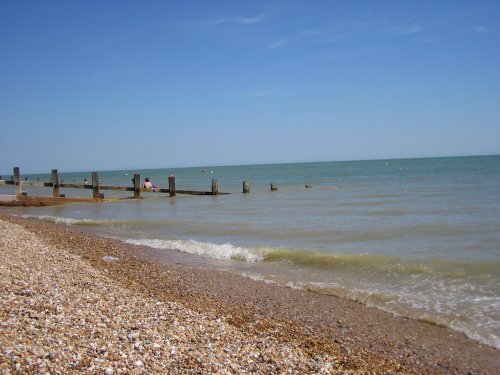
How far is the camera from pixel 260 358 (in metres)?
4.66

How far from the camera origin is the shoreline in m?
5.05

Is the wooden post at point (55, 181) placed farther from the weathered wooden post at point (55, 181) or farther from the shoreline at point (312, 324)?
the shoreline at point (312, 324)

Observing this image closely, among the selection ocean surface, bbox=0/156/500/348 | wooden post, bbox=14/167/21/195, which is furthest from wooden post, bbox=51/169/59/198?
ocean surface, bbox=0/156/500/348

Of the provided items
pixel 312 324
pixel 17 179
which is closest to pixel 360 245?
pixel 312 324

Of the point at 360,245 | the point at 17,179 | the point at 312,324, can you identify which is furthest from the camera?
the point at 17,179

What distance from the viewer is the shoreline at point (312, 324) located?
16.6 ft

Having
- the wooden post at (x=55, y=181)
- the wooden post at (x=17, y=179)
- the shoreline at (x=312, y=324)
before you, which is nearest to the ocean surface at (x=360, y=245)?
the shoreline at (x=312, y=324)

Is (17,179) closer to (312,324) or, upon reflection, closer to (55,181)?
(55,181)

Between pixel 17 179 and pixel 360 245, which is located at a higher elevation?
pixel 17 179

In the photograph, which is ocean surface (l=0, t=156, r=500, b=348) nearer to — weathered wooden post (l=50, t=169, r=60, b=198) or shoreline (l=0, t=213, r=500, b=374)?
shoreline (l=0, t=213, r=500, b=374)

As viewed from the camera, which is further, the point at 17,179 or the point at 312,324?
the point at 17,179

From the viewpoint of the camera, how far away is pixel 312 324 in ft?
20.2

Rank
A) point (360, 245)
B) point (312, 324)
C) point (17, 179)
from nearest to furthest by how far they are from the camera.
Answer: point (312, 324) < point (360, 245) < point (17, 179)

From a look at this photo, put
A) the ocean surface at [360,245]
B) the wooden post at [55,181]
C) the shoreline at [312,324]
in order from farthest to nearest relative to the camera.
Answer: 1. the wooden post at [55,181]
2. the ocean surface at [360,245]
3. the shoreline at [312,324]
